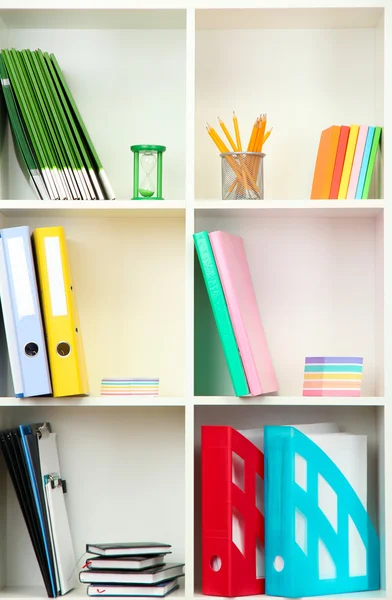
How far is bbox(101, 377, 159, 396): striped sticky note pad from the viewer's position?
171 centimetres

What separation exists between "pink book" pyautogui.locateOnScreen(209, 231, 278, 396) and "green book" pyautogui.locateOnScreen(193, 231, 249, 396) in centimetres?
1

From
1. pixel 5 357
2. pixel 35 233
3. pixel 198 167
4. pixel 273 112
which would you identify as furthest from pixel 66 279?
pixel 273 112

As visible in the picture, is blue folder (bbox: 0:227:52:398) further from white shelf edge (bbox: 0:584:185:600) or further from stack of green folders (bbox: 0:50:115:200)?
white shelf edge (bbox: 0:584:185:600)

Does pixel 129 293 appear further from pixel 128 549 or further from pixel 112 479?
pixel 128 549

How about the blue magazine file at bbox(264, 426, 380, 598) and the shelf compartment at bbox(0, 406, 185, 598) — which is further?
the shelf compartment at bbox(0, 406, 185, 598)

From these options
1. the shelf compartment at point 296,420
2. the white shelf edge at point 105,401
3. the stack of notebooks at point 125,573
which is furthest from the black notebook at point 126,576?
the white shelf edge at point 105,401

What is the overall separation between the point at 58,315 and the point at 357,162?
758mm

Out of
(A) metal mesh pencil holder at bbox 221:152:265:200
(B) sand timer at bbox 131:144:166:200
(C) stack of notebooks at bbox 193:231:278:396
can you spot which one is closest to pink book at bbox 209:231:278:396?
(C) stack of notebooks at bbox 193:231:278:396

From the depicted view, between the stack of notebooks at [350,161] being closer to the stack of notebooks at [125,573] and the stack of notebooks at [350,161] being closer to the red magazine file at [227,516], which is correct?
the red magazine file at [227,516]

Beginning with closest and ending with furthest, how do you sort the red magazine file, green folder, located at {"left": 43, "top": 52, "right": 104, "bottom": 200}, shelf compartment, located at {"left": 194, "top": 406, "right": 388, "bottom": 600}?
the red magazine file < green folder, located at {"left": 43, "top": 52, "right": 104, "bottom": 200} < shelf compartment, located at {"left": 194, "top": 406, "right": 388, "bottom": 600}

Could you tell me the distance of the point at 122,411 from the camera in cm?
189

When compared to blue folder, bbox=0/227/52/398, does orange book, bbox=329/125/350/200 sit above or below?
above

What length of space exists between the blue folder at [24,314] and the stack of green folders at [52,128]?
0.17 m

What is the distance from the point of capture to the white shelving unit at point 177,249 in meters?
1.87
